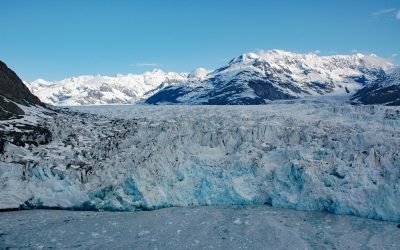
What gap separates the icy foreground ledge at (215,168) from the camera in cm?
1856

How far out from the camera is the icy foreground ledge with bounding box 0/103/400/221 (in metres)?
18.6

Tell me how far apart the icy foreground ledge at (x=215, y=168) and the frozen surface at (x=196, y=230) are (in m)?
0.79

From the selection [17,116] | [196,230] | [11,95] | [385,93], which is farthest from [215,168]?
[385,93]

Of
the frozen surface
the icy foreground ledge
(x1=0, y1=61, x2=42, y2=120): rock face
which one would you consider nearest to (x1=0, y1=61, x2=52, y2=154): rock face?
(x1=0, y1=61, x2=42, y2=120): rock face

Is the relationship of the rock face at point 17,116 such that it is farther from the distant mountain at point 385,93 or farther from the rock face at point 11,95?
the distant mountain at point 385,93

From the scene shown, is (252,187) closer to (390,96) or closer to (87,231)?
(87,231)

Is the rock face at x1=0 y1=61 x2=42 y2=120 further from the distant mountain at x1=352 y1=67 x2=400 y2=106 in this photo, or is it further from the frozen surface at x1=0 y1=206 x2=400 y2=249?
the distant mountain at x1=352 y1=67 x2=400 y2=106

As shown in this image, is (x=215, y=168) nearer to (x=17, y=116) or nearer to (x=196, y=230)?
(x=196, y=230)

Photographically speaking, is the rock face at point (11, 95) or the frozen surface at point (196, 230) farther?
the rock face at point (11, 95)

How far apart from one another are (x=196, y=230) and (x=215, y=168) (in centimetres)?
506

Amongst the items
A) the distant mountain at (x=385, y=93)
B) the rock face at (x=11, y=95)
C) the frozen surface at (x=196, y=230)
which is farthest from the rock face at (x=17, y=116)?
the distant mountain at (x=385, y=93)

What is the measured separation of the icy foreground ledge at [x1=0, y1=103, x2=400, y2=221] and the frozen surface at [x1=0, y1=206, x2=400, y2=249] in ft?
2.58

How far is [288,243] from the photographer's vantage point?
49.0 feet

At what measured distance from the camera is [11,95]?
28.8m
